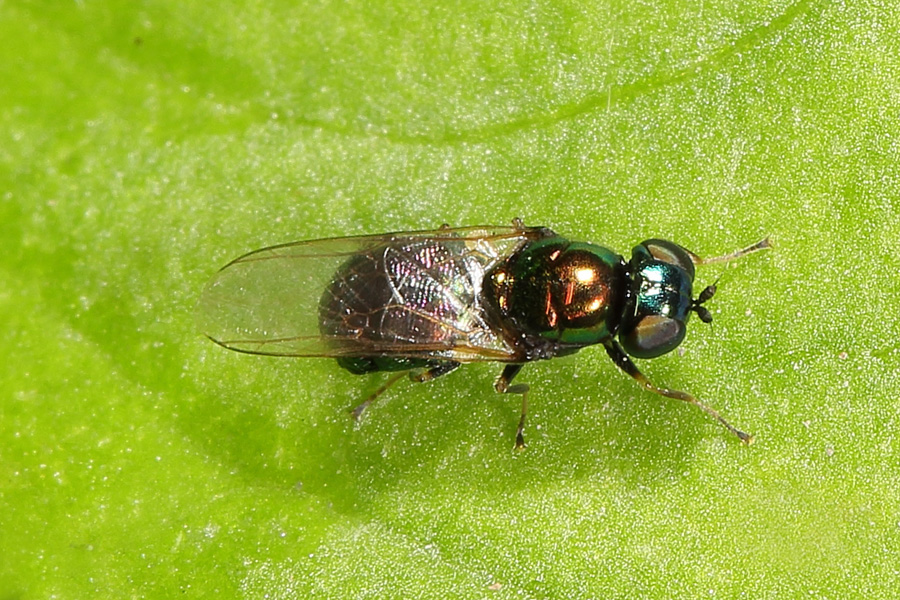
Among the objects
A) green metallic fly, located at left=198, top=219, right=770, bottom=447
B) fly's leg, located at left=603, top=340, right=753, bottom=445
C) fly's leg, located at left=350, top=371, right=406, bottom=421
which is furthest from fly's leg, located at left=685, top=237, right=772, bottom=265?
fly's leg, located at left=350, top=371, right=406, bottom=421

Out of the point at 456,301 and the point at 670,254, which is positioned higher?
the point at 670,254

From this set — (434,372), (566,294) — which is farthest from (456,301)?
(566,294)

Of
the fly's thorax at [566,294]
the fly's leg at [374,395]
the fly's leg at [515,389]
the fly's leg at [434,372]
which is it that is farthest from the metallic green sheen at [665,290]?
the fly's leg at [374,395]

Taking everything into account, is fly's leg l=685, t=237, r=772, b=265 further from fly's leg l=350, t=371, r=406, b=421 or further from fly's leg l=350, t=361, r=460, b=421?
fly's leg l=350, t=371, r=406, b=421

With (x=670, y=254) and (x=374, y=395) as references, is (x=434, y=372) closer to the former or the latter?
(x=374, y=395)

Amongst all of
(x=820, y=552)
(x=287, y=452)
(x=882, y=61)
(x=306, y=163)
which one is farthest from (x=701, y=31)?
(x=287, y=452)

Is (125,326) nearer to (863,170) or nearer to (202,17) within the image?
(202,17)

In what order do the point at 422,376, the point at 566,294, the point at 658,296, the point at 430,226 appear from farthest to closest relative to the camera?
the point at 430,226 < the point at 422,376 < the point at 566,294 < the point at 658,296
